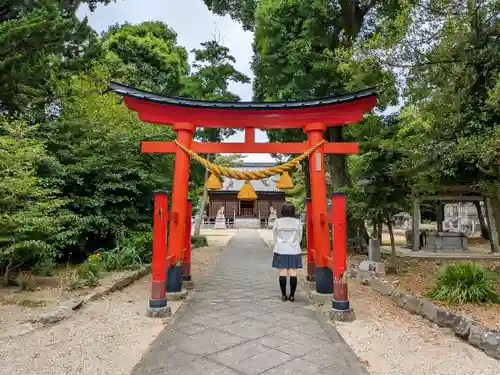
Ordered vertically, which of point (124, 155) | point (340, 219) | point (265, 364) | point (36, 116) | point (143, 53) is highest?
point (143, 53)

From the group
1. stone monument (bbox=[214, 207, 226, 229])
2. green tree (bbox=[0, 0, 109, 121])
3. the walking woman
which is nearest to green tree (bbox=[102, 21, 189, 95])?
green tree (bbox=[0, 0, 109, 121])

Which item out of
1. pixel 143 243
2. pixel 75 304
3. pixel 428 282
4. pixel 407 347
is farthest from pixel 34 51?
pixel 428 282

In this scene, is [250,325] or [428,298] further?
[428,298]

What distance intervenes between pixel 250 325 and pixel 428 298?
2910 mm

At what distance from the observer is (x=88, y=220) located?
8.17m

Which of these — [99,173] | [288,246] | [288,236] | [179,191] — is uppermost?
[99,173]

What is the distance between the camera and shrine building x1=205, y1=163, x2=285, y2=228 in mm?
34844

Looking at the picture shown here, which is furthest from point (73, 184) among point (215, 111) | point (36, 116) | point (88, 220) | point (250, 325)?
point (250, 325)

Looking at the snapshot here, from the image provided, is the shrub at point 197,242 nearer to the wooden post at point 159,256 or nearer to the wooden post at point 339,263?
the wooden post at point 159,256

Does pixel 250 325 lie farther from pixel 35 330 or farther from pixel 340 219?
pixel 35 330

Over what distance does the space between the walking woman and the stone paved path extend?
0.52 metres

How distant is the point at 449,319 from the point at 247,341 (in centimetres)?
262

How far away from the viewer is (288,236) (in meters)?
5.80

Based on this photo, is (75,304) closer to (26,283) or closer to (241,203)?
(26,283)
